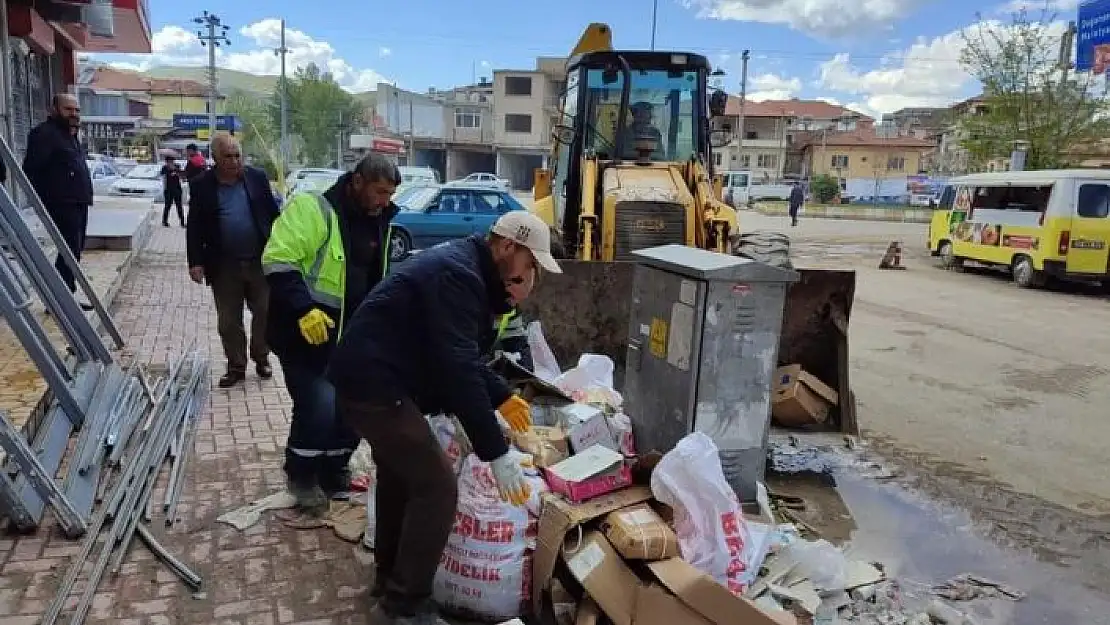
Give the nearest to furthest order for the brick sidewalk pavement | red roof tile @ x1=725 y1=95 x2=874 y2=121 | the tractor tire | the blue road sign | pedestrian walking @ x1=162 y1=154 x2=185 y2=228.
Result: the brick sidewalk pavement
the tractor tire
the blue road sign
pedestrian walking @ x1=162 y1=154 x2=185 y2=228
red roof tile @ x1=725 y1=95 x2=874 y2=121

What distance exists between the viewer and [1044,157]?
1959 cm

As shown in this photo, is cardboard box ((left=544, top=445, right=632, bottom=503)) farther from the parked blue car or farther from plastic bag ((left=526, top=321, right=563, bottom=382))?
the parked blue car

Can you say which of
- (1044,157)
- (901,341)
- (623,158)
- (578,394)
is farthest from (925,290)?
(578,394)

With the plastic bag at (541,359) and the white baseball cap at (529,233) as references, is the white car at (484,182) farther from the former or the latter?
the white baseball cap at (529,233)

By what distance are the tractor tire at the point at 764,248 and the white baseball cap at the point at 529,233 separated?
3877 mm

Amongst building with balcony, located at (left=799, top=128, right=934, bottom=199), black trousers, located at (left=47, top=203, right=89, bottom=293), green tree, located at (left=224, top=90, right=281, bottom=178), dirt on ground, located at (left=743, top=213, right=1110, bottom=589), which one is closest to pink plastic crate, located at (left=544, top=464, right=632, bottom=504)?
dirt on ground, located at (left=743, top=213, right=1110, bottom=589)

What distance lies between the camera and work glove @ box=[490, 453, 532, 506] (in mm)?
2633

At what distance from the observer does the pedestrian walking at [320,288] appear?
Result: 342 cm

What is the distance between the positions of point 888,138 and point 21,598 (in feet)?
233

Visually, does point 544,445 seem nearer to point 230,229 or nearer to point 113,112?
point 230,229

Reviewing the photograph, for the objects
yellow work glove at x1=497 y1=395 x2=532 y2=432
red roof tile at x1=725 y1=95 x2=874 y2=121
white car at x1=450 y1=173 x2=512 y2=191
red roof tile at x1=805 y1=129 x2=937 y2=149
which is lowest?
yellow work glove at x1=497 y1=395 x2=532 y2=432

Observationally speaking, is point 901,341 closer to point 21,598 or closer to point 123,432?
point 123,432

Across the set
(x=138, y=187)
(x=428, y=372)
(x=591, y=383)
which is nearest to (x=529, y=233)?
(x=428, y=372)

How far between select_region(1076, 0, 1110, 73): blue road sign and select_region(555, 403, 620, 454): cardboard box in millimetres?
14803
